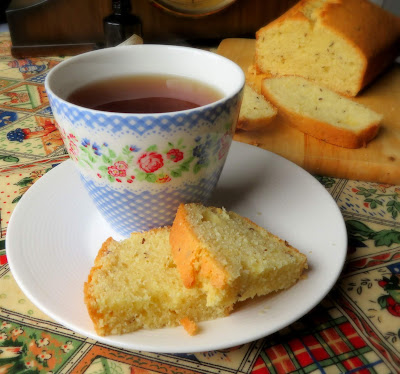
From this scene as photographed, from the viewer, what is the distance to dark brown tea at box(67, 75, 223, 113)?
0.90 metres

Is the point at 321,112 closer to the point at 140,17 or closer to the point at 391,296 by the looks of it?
the point at 391,296

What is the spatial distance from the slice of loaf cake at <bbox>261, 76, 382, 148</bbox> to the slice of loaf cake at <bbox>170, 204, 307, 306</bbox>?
66 cm

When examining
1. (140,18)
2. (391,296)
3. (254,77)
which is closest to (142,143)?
(391,296)

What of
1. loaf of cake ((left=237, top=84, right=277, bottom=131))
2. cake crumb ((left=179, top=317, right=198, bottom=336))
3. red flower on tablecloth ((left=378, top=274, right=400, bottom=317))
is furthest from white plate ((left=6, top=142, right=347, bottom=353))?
loaf of cake ((left=237, top=84, right=277, bottom=131))

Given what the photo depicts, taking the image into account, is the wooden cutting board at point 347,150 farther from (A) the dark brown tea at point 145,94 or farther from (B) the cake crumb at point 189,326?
(B) the cake crumb at point 189,326

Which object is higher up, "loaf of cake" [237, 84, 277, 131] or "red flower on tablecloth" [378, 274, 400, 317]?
"red flower on tablecloth" [378, 274, 400, 317]

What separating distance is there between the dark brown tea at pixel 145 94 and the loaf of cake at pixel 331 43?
97 cm

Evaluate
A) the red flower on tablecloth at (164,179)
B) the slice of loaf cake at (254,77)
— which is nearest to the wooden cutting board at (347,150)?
the slice of loaf cake at (254,77)

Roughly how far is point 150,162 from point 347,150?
74 centimetres

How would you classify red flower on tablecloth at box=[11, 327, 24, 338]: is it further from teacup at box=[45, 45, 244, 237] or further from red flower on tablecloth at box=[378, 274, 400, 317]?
red flower on tablecloth at box=[378, 274, 400, 317]

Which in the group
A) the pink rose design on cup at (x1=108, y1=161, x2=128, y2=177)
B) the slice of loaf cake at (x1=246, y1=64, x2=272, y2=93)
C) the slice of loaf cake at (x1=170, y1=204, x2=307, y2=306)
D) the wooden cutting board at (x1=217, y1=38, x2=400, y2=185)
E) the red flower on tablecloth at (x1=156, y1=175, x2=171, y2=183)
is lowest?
the slice of loaf cake at (x1=246, y1=64, x2=272, y2=93)

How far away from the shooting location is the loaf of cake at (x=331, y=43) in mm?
1722

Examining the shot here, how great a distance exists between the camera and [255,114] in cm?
142

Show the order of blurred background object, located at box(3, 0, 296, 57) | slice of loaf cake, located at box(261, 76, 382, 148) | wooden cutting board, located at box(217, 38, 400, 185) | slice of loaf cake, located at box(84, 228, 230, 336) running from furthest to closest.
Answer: blurred background object, located at box(3, 0, 296, 57) → slice of loaf cake, located at box(261, 76, 382, 148) → wooden cutting board, located at box(217, 38, 400, 185) → slice of loaf cake, located at box(84, 228, 230, 336)
